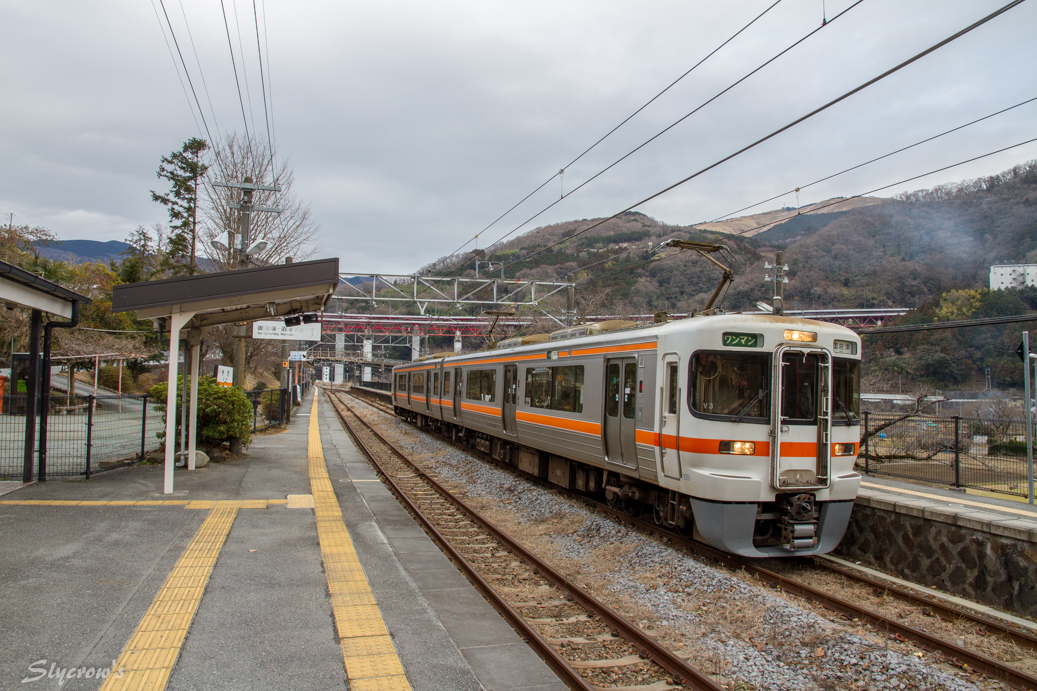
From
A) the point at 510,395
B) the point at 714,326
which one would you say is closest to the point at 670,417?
the point at 714,326

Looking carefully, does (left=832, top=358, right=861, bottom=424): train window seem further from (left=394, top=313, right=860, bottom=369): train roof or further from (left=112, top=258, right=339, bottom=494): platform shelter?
(left=112, top=258, right=339, bottom=494): platform shelter

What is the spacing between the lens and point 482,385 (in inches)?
623

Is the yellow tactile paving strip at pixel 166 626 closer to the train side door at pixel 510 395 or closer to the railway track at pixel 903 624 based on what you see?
the railway track at pixel 903 624

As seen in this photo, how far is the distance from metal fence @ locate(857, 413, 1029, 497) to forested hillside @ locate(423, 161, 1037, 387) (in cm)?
629

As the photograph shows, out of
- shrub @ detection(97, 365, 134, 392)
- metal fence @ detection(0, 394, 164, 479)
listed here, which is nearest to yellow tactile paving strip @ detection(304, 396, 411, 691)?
metal fence @ detection(0, 394, 164, 479)

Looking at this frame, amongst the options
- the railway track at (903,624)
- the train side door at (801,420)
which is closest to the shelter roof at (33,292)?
the railway track at (903,624)

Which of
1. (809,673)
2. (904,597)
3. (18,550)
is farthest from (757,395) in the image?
(18,550)

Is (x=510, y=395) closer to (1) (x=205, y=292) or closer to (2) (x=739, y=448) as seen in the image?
(1) (x=205, y=292)

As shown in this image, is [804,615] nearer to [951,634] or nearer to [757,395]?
[951,634]

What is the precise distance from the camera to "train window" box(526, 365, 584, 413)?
33.9 feet

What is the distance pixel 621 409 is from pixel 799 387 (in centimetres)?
234

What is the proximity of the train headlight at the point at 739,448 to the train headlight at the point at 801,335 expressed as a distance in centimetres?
128

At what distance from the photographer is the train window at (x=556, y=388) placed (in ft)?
33.9

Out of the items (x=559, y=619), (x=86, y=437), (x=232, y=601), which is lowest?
(x=559, y=619)
